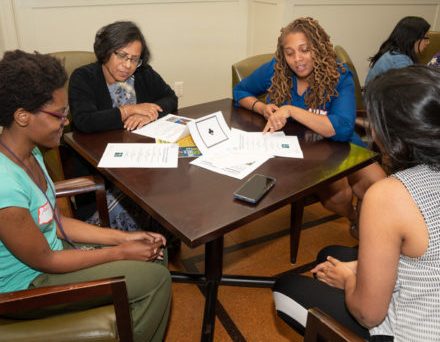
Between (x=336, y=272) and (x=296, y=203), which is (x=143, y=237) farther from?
(x=296, y=203)

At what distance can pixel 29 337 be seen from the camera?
1022mm

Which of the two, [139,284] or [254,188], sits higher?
[254,188]

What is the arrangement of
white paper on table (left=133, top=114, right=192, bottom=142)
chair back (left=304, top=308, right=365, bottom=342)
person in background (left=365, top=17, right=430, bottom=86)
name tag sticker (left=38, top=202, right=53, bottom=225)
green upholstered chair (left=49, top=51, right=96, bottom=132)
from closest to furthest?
chair back (left=304, top=308, right=365, bottom=342) → name tag sticker (left=38, top=202, right=53, bottom=225) → white paper on table (left=133, top=114, right=192, bottom=142) → green upholstered chair (left=49, top=51, right=96, bottom=132) → person in background (left=365, top=17, right=430, bottom=86)

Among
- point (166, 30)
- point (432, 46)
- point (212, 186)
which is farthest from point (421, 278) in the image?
point (432, 46)

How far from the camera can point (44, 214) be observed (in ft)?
3.92

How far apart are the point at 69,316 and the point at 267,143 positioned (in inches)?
37.3

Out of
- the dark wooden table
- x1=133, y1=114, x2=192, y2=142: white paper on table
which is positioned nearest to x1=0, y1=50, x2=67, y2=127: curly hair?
the dark wooden table

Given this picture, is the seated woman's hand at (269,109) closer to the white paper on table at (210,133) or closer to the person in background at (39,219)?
the white paper on table at (210,133)

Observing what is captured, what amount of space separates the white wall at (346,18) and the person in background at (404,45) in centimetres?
73

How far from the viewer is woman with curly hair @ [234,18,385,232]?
170cm

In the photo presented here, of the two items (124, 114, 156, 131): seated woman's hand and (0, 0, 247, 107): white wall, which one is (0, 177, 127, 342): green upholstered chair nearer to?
(124, 114, 156, 131): seated woman's hand

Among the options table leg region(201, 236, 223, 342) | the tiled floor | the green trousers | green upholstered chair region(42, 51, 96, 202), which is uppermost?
green upholstered chair region(42, 51, 96, 202)

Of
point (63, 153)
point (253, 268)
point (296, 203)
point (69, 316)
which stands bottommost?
point (253, 268)

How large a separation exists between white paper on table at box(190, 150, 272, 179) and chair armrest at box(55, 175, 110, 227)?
15.7 inches
